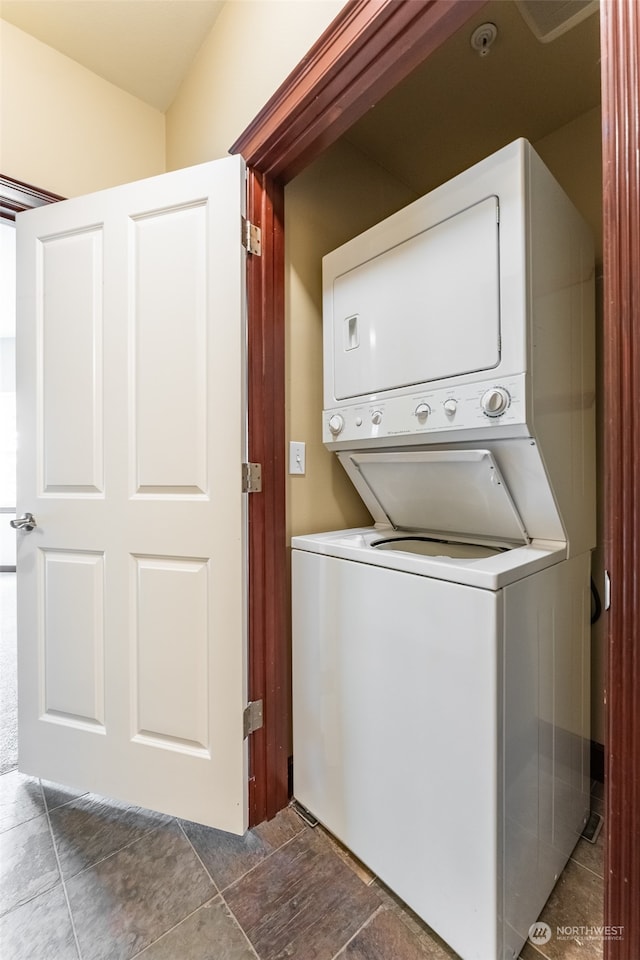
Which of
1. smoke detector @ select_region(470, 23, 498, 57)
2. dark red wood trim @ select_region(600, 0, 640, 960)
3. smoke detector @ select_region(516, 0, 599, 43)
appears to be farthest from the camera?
smoke detector @ select_region(470, 23, 498, 57)

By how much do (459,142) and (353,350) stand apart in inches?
44.3

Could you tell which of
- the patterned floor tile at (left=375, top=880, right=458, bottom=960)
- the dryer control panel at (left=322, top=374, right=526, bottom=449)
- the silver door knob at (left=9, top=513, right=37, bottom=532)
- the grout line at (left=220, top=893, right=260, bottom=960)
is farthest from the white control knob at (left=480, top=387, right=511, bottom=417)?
the silver door knob at (left=9, top=513, right=37, bottom=532)

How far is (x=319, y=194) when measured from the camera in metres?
1.66

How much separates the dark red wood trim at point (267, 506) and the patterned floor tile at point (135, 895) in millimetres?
258

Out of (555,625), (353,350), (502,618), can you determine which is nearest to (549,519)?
(555,625)

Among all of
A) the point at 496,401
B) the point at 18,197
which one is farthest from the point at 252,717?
the point at 18,197

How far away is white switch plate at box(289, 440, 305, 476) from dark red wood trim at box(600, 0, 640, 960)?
3.53ft

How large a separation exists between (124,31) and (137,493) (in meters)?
1.80

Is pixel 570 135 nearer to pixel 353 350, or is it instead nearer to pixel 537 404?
pixel 353 350

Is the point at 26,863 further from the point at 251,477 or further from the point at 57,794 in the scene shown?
the point at 251,477

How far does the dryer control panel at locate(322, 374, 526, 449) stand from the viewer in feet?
3.32

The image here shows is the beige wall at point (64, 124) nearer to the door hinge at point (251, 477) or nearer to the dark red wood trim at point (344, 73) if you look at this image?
the dark red wood trim at point (344, 73)

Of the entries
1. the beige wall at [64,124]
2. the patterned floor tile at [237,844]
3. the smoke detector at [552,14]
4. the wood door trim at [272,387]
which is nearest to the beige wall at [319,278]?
the wood door trim at [272,387]

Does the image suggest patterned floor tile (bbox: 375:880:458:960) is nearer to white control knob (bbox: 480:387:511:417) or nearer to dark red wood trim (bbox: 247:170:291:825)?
dark red wood trim (bbox: 247:170:291:825)
